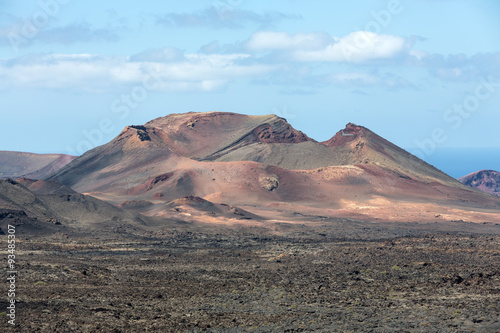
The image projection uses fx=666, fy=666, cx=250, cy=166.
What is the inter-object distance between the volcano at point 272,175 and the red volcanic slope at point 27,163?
1414 inches

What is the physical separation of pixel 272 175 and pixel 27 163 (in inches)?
3933

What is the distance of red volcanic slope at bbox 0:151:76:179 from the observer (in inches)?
6437

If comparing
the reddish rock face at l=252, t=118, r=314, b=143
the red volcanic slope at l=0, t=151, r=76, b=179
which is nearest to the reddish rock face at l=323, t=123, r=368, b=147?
the reddish rock face at l=252, t=118, r=314, b=143

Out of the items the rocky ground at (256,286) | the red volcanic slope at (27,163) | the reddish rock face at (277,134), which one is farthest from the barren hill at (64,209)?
the red volcanic slope at (27,163)

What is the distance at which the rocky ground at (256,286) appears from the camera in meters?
24.4

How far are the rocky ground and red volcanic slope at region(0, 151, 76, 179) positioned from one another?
374 ft

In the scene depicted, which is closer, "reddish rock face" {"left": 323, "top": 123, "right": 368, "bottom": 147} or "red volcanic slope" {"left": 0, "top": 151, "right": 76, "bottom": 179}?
"reddish rock face" {"left": 323, "top": 123, "right": 368, "bottom": 147}

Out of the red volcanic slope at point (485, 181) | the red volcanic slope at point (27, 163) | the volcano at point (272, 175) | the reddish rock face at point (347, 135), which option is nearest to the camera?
the volcano at point (272, 175)

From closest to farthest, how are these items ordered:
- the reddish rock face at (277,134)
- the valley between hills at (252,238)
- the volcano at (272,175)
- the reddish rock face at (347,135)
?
1. the valley between hills at (252,238)
2. the volcano at (272,175)
3. the reddish rock face at (347,135)
4. the reddish rock face at (277,134)

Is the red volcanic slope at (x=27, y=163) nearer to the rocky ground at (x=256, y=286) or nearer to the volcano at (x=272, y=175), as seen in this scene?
the volcano at (x=272, y=175)

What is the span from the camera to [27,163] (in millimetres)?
175750

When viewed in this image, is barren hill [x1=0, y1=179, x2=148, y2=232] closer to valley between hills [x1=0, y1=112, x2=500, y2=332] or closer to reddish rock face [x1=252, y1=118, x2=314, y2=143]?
valley between hills [x1=0, y1=112, x2=500, y2=332]

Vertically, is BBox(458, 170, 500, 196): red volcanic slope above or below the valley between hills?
above

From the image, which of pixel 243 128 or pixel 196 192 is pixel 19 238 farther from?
pixel 243 128
